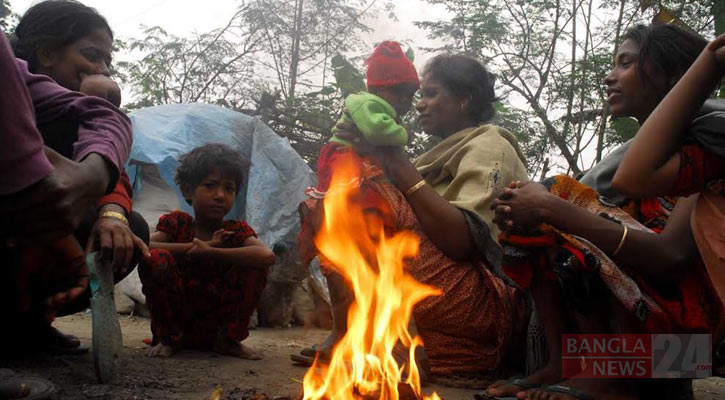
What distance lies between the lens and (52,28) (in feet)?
8.88

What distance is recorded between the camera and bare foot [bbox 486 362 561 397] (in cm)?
246

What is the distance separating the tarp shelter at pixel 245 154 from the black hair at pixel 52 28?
295cm

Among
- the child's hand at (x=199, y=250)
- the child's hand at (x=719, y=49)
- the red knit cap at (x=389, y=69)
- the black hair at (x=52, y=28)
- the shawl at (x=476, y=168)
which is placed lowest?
the child's hand at (x=199, y=250)

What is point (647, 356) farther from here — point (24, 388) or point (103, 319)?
point (24, 388)

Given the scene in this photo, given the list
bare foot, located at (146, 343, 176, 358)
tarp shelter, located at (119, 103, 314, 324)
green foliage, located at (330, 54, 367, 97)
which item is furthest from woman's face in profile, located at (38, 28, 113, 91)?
green foliage, located at (330, 54, 367, 97)

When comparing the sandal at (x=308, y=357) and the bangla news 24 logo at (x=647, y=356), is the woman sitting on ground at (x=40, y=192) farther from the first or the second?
the bangla news 24 logo at (x=647, y=356)

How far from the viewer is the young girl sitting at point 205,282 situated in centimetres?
321

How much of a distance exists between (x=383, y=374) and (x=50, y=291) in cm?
152

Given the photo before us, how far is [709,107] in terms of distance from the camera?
201 cm

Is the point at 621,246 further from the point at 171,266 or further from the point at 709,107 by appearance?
the point at 171,266

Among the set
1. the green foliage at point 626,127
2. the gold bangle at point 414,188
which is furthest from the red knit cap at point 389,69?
the green foliage at point 626,127

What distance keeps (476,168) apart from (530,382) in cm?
114

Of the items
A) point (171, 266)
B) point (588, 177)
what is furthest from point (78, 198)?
point (588, 177)

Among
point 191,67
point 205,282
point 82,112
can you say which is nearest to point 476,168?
point 205,282
